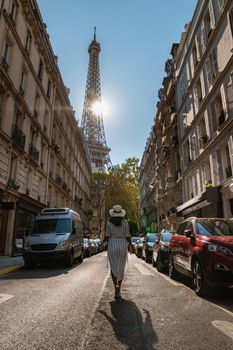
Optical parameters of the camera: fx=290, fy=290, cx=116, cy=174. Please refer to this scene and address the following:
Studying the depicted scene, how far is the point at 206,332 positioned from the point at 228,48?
53.0 feet

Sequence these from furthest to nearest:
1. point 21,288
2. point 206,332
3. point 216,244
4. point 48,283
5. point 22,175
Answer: point 22,175
point 48,283
point 21,288
point 216,244
point 206,332

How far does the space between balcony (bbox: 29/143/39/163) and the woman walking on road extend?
1601 centimetres

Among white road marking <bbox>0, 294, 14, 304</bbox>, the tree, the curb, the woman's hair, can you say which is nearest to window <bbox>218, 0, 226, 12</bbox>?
the woman's hair

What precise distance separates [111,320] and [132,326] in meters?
0.38

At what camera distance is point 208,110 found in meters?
19.3

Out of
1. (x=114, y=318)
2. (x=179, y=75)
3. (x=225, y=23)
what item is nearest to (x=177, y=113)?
(x=179, y=75)

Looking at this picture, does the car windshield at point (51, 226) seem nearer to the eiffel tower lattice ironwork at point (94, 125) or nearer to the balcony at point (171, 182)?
the balcony at point (171, 182)

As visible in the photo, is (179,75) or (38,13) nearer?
(38,13)

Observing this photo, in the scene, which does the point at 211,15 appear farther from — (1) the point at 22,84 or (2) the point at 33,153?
(2) the point at 33,153

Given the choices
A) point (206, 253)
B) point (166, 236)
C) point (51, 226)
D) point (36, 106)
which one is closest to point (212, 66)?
point (166, 236)

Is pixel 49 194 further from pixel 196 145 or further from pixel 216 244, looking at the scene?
pixel 216 244

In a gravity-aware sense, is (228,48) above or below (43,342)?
above

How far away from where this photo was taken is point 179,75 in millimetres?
27250

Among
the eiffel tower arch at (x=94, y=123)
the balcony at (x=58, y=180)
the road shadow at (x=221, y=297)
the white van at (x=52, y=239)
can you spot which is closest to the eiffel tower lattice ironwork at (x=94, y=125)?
the eiffel tower arch at (x=94, y=123)
